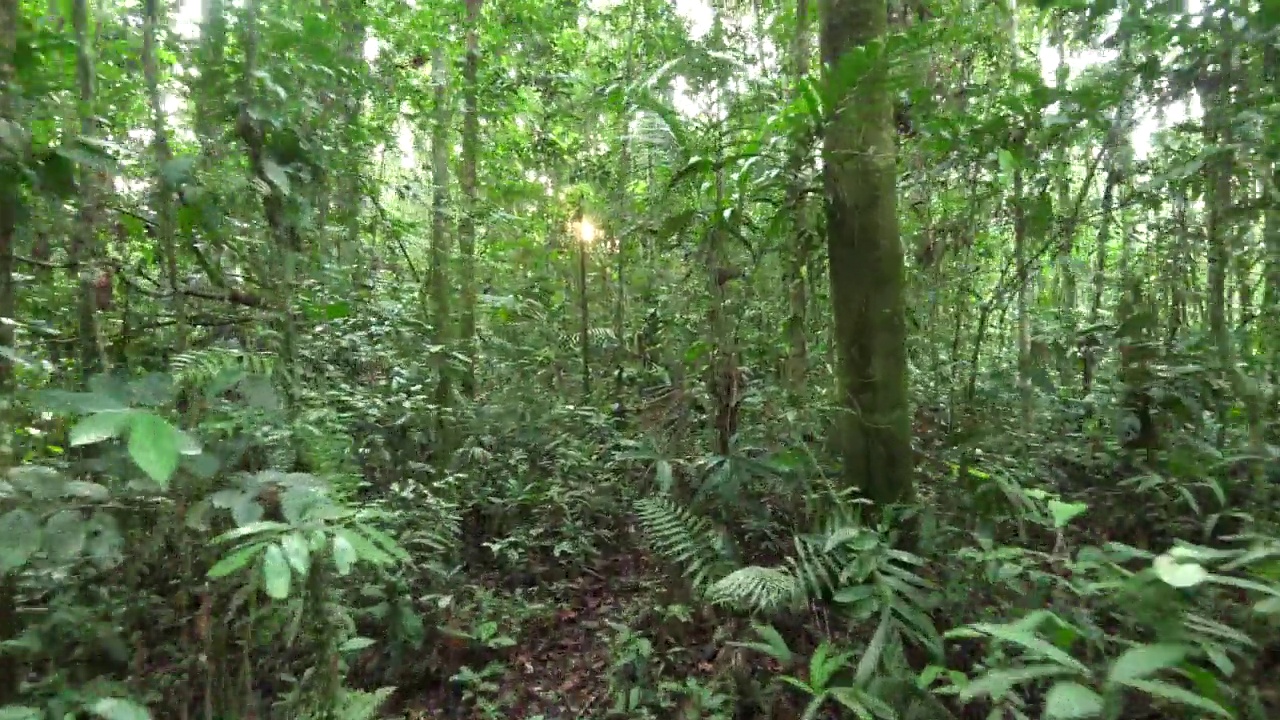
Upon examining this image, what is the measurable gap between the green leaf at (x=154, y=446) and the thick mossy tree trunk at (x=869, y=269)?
2983mm

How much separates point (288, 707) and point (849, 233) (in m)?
3.29

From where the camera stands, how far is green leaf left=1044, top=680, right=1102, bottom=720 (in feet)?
6.14

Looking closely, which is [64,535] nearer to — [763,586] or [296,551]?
[296,551]

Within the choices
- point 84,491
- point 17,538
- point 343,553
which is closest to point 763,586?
point 343,553

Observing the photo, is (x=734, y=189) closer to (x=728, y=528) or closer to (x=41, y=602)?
(x=728, y=528)

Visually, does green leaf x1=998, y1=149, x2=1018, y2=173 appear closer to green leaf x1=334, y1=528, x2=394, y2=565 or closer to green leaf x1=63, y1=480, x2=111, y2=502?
green leaf x1=334, y1=528, x2=394, y2=565

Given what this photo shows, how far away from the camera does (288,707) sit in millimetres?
2832

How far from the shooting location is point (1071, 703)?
191 centimetres

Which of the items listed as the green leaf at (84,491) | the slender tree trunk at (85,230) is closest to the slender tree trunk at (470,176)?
the slender tree trunk at (85,230)

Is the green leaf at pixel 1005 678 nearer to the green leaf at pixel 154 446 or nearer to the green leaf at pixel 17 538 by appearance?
the green leaf at pixel 154 446

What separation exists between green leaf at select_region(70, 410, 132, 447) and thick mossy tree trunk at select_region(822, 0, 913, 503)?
307 cm

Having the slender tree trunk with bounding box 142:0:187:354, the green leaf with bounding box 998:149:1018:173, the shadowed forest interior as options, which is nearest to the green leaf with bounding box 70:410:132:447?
the shadowed forest interior

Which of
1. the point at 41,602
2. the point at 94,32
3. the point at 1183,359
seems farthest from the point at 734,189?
the point at 41,602

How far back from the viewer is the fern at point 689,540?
3.75 m
